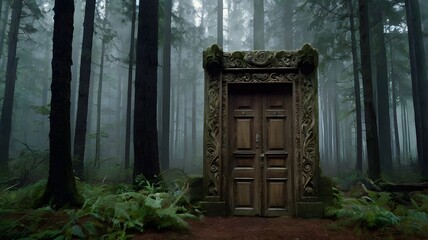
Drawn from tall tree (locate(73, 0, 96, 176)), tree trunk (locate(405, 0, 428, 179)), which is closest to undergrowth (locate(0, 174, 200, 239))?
tall tree (locate(73, 0, 96, 176))

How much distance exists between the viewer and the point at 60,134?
612 centimetres

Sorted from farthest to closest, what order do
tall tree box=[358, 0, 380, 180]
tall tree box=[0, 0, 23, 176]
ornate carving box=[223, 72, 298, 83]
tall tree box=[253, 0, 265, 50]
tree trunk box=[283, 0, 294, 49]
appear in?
tree trunk box=[283, 0, 294, 49], tall tree box=[253, 0, 265, 50], tall tree box=[0, 0, 23, 176], tall tree box=[358, 0, 380, 180], ornate carving box=[223, 72, 298, 83]

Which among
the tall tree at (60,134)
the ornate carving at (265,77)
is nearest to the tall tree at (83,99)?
the tall tree at (60,134)

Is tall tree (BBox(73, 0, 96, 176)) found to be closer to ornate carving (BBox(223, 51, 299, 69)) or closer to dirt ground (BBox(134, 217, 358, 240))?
dirt ground (BBox(134, 217, 358, 240))

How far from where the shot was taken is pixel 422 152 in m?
14.1

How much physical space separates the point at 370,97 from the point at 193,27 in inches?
722

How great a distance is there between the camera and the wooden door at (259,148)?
7.38 meters

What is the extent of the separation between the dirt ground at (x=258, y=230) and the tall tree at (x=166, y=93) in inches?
416

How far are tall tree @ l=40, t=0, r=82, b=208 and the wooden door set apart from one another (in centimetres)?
366

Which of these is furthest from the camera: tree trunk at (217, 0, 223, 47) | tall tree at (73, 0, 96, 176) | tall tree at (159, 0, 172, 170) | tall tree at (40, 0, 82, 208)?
tree trunk at (217, 0, 223, 47)

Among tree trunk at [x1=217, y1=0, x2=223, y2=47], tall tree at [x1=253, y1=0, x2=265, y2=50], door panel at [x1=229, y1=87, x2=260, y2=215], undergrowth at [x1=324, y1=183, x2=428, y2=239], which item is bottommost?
undergrowth at [x1=324, y1=183, x2=428, y2=239]

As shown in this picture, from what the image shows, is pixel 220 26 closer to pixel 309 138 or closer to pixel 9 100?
pixel 9 100

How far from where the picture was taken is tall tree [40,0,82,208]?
6.07 meters

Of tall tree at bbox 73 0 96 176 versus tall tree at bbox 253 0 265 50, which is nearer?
tall tree at bbox 73 0 96 176
